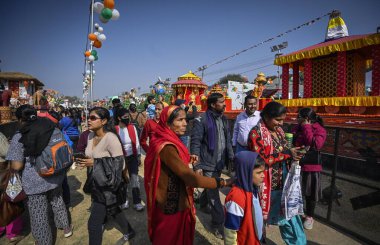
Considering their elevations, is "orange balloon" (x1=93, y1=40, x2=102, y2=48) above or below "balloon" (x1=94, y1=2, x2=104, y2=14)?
below

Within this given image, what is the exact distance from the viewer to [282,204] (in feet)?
6.84

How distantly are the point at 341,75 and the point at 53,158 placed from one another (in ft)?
33.4

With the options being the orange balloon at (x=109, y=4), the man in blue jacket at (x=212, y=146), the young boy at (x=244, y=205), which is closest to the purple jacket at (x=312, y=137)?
the man in blue jacket at (x=212, y=146)

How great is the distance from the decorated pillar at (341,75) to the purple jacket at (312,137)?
287 inches

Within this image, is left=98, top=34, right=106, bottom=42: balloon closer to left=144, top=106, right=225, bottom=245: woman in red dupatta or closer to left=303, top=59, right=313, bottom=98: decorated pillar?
left=144, top=106, right=225, bottom=245: woman in red dupatta

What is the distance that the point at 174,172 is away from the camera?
5.08 ft

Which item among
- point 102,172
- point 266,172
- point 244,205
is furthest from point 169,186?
point 266,172

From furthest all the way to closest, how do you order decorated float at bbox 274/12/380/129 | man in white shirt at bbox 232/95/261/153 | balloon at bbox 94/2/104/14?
balloon at bbox 94/2/104/14 < decorated float at bbox 274/12/380/129 < man in white shirt at bbox 232/95/261/153

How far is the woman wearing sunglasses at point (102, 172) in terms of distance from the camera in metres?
2.12

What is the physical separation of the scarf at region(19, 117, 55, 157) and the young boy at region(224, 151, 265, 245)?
6.98 ft

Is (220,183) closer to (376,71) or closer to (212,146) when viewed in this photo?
(212,146)

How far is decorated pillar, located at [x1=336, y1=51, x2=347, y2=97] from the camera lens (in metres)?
8.09

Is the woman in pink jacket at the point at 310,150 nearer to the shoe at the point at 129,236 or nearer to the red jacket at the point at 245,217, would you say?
the red jacket at the point at 245,217

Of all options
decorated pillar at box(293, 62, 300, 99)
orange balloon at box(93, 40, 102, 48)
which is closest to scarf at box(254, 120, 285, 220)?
orange balloon at box(93, 40, 102, 48)
